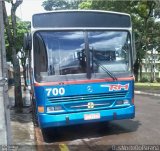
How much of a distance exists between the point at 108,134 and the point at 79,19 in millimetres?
3094

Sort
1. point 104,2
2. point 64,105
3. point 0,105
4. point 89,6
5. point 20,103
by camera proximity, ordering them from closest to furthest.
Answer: point 0,105 < point 64,105 < point 20,103 < point 104,2 < point 89,6

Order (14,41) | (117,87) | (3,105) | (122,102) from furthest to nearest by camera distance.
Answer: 1. (14,41)
2. (122,102)
3. (117,87)
4. (3,105)

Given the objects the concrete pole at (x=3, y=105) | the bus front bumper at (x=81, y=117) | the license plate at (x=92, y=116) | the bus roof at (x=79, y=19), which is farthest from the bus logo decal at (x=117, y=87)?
the concrete pole at (x=3, y=105)

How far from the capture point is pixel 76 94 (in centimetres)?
1015

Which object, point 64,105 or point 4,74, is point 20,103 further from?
point 4,74

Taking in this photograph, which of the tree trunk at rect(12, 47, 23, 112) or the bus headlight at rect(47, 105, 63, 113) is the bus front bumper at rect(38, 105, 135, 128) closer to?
the bus headlight at rect(47, 105, 63, 113)

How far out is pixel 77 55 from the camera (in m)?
10.4

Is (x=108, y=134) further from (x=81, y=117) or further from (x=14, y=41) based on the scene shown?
(x=14, y=41)

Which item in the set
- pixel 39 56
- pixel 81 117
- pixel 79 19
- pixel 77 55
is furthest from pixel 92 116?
pixel 79 19

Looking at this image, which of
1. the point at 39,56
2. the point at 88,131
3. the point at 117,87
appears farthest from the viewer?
the point at 88,131

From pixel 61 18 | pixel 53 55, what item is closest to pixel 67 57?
pixel 53 55

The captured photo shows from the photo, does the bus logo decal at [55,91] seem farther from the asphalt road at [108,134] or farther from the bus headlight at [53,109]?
the asphalt road at [108,134]

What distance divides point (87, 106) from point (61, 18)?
2.26 metres

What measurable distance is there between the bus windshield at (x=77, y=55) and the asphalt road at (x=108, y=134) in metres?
1.58
